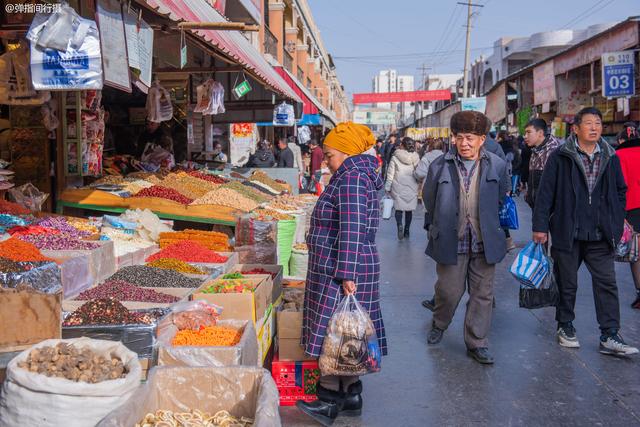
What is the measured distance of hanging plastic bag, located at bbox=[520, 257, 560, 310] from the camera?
567cm

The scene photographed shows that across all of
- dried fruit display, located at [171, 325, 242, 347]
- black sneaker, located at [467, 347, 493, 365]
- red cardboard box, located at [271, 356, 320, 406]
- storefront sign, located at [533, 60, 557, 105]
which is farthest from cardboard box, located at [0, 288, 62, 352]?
storefront sign, located at [533, 60, 557, 105]

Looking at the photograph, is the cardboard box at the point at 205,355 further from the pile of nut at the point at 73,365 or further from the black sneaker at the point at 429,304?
the black sneaker at the point at 429,304

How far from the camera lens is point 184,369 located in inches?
126

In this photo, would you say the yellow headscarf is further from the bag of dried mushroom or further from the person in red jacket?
the person in red jacket

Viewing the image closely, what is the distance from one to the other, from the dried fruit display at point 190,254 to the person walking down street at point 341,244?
250 cm

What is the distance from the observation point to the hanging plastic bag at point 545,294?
18.6 ft

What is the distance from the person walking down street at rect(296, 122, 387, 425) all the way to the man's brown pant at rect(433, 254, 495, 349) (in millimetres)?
1416

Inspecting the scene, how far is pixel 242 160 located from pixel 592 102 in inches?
424

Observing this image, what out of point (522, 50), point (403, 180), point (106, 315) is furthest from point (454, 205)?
point (522, 50)

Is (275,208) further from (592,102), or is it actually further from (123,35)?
(592,102)

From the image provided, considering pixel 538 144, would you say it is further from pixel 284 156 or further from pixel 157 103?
pixel 284 156

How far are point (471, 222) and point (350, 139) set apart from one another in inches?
69.0

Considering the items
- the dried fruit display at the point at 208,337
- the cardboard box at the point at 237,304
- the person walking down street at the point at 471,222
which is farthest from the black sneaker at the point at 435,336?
the dried fruit display at the point at 208,337

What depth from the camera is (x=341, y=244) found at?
405 cm
